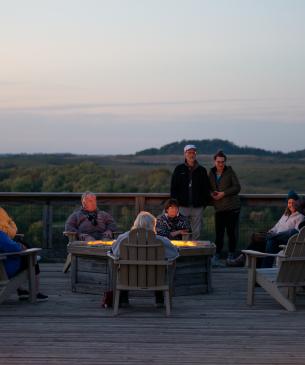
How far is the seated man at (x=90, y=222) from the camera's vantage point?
381 inches

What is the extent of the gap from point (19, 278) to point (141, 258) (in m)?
1.26

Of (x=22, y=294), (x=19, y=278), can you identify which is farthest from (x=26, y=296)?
(x=19, y=278)

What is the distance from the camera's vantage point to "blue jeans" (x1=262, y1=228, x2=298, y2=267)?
944cm

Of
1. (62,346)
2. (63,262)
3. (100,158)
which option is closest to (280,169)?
(100,158)

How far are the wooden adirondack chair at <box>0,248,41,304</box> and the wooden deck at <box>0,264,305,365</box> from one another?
0.45 feet

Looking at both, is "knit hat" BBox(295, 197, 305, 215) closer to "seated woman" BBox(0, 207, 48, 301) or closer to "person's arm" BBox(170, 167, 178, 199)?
"person's arm" BBox(170, 167, 178, 199)

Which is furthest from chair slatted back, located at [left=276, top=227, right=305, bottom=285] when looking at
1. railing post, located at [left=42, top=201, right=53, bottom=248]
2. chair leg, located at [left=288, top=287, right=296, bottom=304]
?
railing post, located at [left=42, top=201, right=53, bottom=248]

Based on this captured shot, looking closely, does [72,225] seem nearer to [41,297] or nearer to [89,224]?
Result: [89,224]

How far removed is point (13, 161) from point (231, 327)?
25.7 metres

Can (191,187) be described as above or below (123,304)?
above

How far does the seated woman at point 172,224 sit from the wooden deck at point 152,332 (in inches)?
40.5

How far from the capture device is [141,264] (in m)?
7.53

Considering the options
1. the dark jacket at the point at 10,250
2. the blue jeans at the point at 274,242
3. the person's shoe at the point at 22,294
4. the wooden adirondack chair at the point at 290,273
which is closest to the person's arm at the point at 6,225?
the dark jacket at the point at 10,250

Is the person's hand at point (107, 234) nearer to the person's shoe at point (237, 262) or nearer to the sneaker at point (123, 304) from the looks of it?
the sneaker at point (123, 304)
